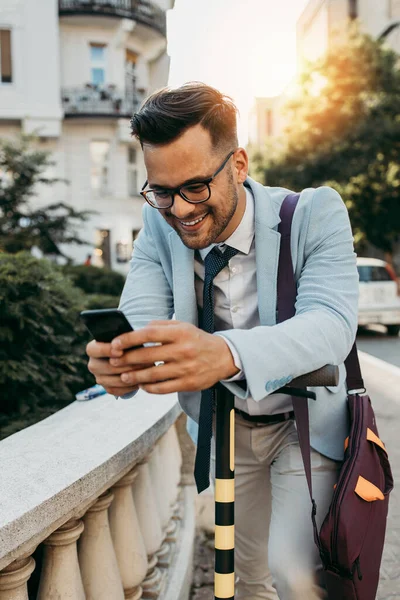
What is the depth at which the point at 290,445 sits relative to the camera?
2086mm

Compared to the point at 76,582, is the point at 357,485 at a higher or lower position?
higher

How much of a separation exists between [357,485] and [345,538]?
0.15 meters

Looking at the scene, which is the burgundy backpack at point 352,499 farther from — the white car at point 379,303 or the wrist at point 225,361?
the white car at point 379,303

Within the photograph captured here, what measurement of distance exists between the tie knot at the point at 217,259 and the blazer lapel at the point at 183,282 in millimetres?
73

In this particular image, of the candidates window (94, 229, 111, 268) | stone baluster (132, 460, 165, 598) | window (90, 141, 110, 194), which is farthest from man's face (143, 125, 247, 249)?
window (90, 141, 110, 194)

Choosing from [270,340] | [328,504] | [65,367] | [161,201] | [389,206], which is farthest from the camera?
[389,206]

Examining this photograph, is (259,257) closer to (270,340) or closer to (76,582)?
(270,340)

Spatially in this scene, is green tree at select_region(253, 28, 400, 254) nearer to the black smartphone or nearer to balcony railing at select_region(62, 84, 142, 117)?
balcony railing at select_region(62, 84, 142, 117)

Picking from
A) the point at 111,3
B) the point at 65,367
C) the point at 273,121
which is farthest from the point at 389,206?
the point at 273,121

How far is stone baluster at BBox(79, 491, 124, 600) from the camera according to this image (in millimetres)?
2131

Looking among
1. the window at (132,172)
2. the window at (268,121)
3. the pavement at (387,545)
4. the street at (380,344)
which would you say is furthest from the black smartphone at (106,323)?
the window at (268,121)

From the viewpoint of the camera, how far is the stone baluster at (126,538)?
2383 millimetres

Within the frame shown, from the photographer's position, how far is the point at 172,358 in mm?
1356

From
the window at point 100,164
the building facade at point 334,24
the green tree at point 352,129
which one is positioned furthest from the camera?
the window at point 100,164
